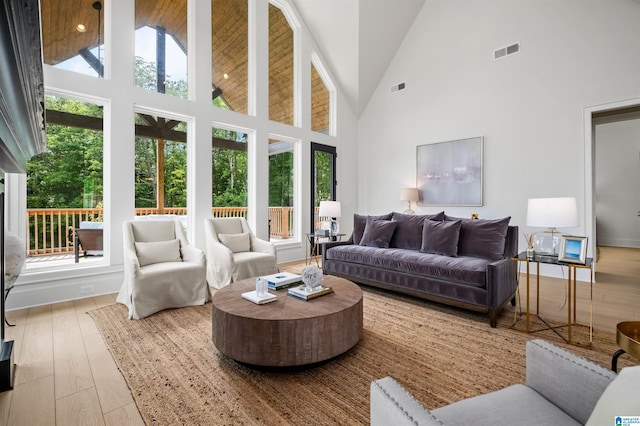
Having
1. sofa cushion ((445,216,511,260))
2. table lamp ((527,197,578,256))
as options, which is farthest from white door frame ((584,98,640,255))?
table lamp ((527,197,578,256))

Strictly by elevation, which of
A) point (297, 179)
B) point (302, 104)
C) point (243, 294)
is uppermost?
point (302, 104)

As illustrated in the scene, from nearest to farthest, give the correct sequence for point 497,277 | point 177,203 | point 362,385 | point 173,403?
point 173,403 → point 362,385 → point 497,277 → point 177,203

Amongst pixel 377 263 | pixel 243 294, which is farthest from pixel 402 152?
pixel 243 294

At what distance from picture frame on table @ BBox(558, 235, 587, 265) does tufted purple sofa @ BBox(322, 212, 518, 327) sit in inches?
18.5

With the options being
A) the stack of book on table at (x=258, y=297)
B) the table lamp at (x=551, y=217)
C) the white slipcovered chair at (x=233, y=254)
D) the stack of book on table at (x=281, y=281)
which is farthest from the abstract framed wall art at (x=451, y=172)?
the stack of book on table at (x=258, y=297)

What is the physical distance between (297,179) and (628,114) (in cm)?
518

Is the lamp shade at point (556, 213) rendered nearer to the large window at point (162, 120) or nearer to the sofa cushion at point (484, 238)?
the sofa cushion at point (484, 238)

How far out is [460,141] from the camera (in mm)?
5227

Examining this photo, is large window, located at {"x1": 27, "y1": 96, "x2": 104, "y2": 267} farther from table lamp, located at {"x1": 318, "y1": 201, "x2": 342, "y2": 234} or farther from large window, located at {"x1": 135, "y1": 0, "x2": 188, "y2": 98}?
table lamp, located at {"x1": 318, "y1": 201, "x2": 342, "y2": 234}

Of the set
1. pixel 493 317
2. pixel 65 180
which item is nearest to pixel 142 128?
pixel 65 180

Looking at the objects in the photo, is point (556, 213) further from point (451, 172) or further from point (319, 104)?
point (319, 104)

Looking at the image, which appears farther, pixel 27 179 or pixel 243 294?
pixel 27 179

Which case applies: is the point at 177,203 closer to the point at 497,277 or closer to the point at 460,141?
the point at 497,277

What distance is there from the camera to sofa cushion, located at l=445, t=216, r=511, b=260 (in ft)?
10.3
